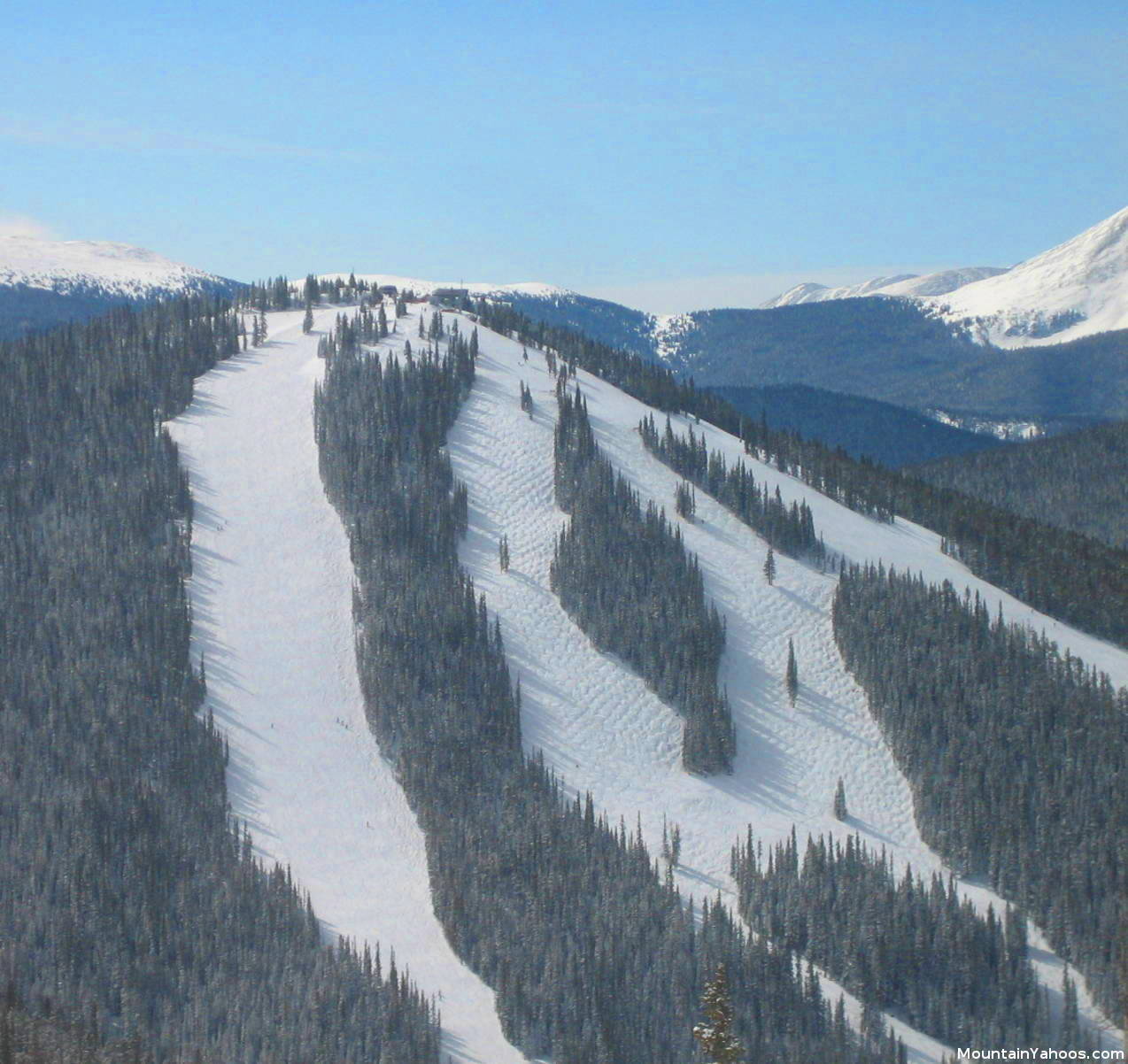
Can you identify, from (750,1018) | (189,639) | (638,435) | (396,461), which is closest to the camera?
(750,1018)

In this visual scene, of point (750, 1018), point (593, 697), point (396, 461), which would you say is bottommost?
point (750, 1018)

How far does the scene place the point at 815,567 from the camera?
12194 centimetres

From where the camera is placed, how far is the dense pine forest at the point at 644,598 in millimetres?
→ 103250

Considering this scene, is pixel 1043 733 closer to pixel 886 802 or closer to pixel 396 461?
pixel 886 802

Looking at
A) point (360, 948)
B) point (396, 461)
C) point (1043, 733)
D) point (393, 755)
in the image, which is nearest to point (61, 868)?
point (360, 948)

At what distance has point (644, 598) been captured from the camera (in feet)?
367

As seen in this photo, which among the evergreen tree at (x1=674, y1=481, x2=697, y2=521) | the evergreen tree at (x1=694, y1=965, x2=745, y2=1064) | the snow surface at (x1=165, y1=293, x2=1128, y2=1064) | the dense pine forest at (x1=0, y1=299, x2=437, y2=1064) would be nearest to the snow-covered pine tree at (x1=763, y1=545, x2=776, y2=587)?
the snow surface at (x1=165, y1=293, x2=1128, y2=1064)

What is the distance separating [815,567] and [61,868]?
64934 millimetres

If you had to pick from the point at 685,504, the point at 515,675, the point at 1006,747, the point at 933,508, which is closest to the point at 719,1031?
the point at 515,675

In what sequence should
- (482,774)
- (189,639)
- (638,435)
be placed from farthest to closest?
1. (638,435)
2. (189,639)
3. (482,774)

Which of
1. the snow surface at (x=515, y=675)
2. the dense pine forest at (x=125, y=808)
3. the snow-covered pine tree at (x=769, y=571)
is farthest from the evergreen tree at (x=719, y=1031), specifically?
the snow-covered pine tree at (x=769, y=571)

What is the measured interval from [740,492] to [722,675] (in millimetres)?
24923

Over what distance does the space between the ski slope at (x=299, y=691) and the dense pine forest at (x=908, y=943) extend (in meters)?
19.2

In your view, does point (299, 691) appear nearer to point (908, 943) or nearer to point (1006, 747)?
point (908, 943)
